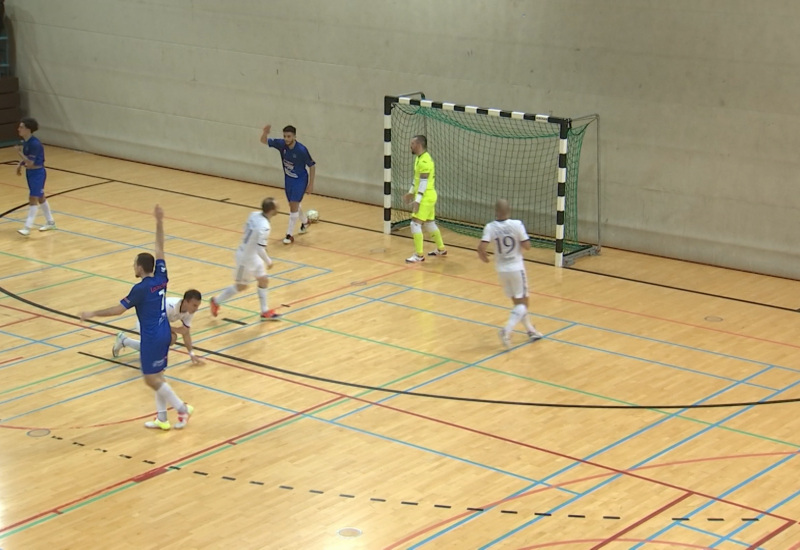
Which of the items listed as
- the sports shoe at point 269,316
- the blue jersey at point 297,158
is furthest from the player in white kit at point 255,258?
the blue jersey at point 297,158

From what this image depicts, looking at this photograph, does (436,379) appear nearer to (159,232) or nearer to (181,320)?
(181,320)

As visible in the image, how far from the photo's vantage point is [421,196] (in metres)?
18.2

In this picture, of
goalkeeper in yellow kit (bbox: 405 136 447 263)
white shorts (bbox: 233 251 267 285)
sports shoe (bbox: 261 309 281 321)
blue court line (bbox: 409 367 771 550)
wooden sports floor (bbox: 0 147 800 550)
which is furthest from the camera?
goalkeeper in yellow kit (bbox: 405 136 447 263)

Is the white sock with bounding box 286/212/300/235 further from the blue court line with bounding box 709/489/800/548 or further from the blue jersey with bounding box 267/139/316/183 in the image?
the blue court line with bounding box 709/489/800/548

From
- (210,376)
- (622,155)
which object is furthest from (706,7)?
(210,376)

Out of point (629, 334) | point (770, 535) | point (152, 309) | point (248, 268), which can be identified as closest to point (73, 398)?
point (152, 309)

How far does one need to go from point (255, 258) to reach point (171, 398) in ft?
11.9

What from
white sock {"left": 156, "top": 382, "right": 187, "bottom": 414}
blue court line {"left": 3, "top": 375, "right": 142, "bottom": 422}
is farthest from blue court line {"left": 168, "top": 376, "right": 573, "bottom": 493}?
white sock {"left": 156, "top": 382, "right": 187, "bottom": 414}

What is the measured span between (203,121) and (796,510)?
1707 cm

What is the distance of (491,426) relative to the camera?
1220 cm

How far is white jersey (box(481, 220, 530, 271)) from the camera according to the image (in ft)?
47.1

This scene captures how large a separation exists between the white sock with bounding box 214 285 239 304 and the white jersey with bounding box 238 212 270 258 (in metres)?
0.52

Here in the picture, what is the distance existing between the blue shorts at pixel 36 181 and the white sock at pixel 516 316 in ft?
29.7

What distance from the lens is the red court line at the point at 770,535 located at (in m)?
9.66
